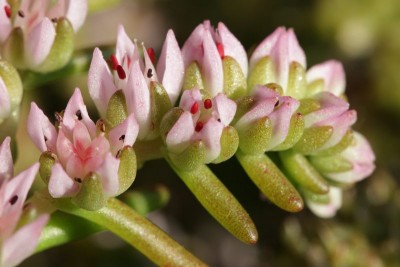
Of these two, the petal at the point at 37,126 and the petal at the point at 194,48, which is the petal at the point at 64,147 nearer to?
the petal at the point at 37,126

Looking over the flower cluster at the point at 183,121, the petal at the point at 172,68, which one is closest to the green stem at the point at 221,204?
the flower cluster at the point at 183,121

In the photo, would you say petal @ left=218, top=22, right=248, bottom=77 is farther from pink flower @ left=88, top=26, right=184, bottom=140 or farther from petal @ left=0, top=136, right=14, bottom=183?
petal @ left=0, top=136, right=14, bottom=183

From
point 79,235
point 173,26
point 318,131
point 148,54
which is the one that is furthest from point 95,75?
point 173,26

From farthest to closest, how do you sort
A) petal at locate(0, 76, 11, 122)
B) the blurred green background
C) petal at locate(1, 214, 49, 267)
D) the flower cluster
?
the blurred green background → petal at locate(0, 76, 11, 122) → the flower cluster → petal at locate(1, 214, 49, 267)

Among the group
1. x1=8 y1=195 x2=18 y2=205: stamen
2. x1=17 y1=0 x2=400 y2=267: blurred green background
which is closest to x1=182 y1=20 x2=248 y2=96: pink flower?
x1=8 y1=195 x2=18 y2=205: stamen

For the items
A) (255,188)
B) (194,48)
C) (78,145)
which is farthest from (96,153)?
(255,188)

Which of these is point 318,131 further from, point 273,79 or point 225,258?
point 225,258

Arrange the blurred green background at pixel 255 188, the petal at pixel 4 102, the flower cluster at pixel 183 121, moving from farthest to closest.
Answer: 1. the blurred green background at pixel 255 188
2. the petal at pixel 4 102
3. the flower cluster at pixel 183 121

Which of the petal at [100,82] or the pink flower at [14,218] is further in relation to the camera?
the petal at [100,82]
